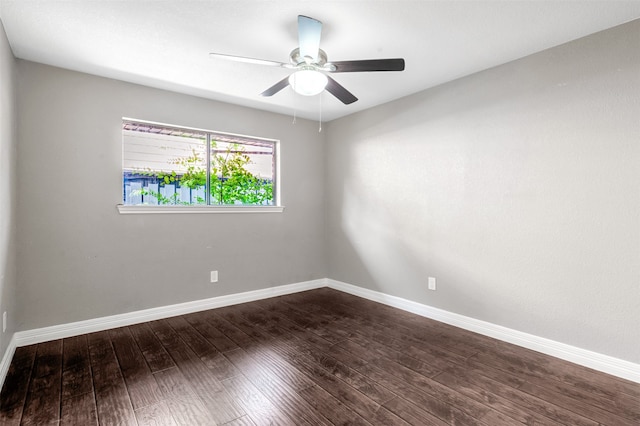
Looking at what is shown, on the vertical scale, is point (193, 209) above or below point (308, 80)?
below

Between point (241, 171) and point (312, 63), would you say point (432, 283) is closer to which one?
point (312, 63)

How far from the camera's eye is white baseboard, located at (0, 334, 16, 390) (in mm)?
2084

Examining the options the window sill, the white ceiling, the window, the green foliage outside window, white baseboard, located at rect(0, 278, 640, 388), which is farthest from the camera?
the green foliage outside window

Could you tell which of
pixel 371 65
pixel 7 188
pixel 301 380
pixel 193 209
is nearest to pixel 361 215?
pixel 193 209

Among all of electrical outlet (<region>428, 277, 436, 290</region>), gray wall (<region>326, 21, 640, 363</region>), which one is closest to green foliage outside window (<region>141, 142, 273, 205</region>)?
gray wall (<region>326, 21, 640, 363</region>)

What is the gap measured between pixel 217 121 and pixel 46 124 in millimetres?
1559

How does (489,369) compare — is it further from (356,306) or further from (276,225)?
(276,225)

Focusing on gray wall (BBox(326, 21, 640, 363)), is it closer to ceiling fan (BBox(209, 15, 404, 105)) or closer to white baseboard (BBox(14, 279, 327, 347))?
ceiling fan (BBox(209, 15, 404, 105))

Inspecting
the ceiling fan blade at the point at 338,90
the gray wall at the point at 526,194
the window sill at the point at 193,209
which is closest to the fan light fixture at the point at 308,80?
the ceiling fan blade at the point at 338,90

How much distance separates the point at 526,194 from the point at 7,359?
4.19 m

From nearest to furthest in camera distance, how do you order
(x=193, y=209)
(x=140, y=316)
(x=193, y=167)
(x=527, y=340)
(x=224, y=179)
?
(x=527, y=340) < (x=140, y=316) < (x=193, y=209) < (x=193, y=167) < (x=224, y=179)

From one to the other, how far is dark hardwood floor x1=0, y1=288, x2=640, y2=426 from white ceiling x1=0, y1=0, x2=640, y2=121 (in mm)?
2421

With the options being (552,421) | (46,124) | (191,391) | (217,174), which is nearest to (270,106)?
(217,174)

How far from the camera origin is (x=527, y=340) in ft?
8.63
